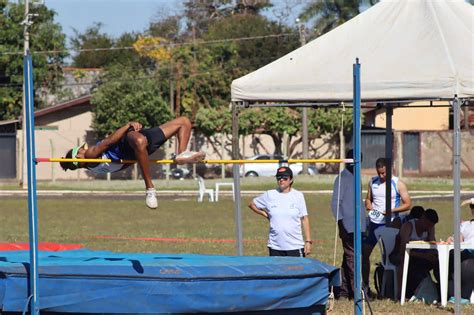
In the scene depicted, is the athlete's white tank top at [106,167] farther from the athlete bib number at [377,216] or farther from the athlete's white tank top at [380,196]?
the athlete's white tank top at [380,196]

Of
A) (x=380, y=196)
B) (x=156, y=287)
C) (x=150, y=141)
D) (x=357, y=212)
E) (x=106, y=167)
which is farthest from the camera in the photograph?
(x=380, y=196)

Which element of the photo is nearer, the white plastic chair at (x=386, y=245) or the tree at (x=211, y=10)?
the white plastic chair at (x=386, y=245)

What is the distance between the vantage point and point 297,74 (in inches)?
463

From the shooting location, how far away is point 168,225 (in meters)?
25.2

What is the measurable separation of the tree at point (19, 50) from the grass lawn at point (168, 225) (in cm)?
2237

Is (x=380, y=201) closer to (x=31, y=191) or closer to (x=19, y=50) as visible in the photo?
(x=31, y=191)

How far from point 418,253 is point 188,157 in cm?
377

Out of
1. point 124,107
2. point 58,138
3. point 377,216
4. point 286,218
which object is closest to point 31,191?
point 286,218

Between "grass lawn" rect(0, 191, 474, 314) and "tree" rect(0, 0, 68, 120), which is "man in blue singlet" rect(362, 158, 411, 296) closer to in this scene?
"grass lawn" rect(0, 191, 474, 314)

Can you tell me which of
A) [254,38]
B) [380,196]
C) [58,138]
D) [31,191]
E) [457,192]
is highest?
[254,38]

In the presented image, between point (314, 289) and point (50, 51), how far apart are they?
5114 centimetres

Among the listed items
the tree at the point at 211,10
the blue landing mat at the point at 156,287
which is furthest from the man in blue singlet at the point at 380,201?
the tree at the point at 211,10

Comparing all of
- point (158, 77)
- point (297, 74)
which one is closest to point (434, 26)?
point (297, 74)

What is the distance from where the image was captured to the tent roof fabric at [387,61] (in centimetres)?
1109
